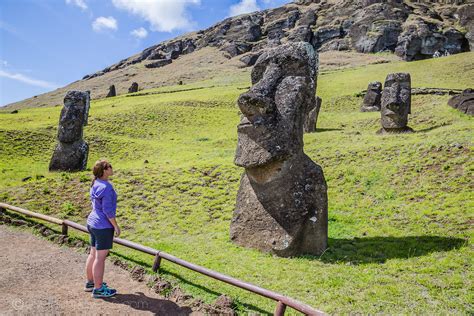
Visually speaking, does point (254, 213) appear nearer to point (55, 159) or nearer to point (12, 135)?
point (55, 159)

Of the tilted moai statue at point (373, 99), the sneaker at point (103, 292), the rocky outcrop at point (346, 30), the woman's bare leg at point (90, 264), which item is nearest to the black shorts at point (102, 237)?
the woman's bare leg at point (90, 264)

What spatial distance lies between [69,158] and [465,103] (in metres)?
24.6

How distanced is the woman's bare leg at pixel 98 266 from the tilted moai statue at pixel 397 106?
1928 centimetres

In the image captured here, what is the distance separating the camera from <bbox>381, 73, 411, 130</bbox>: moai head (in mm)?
21188

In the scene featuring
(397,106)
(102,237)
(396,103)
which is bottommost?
(102,237)

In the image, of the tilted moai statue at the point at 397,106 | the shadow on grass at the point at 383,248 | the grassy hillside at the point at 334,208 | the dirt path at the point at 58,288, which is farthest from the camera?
the tilted moai statue at the point at 397,106

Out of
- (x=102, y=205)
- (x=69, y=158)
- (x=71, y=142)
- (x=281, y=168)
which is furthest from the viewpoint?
(x=71, y=142)

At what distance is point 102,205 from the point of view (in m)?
5.95

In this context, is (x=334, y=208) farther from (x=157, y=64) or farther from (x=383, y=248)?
(x=157, y=64)

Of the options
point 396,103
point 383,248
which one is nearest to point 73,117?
point 383,248

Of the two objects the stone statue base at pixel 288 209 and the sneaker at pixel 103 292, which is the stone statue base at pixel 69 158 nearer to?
the stone statue base at pixel 288 209

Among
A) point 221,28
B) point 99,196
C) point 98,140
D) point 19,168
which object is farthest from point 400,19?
point 99,196

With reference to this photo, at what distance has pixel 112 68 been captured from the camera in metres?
155

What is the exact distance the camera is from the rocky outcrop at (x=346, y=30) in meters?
85.8
